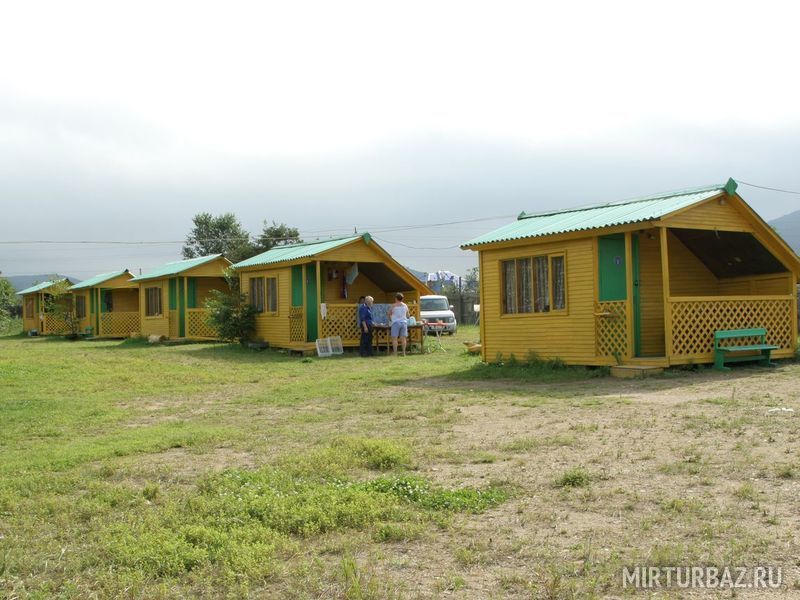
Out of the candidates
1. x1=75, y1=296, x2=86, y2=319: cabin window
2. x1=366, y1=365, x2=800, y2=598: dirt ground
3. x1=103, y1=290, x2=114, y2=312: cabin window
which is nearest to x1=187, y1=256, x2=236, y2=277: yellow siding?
x1=103, y1=290, x2=114, y2=312: cabin window

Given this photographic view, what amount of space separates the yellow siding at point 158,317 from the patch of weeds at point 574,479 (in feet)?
88.2

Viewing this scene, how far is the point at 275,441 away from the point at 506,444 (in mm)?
2328

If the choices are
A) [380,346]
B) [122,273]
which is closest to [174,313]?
[122,273]

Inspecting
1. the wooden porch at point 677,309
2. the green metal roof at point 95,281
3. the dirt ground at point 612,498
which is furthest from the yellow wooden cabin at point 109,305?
the dirt ground at point 612,498

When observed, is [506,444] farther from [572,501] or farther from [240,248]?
[240,248]

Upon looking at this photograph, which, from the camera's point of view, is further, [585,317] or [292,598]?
[585,317]

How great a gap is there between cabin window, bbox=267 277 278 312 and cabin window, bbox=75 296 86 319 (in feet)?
62.4

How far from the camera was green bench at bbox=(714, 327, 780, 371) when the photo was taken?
14781 mm

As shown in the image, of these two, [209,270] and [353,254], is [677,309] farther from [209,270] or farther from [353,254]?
[209,270]

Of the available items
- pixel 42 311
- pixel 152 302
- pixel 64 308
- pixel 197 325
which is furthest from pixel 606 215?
pixel 42 311

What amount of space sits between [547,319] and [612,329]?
1.50 m

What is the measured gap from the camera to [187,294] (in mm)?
31078

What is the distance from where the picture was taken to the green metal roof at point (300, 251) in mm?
22469

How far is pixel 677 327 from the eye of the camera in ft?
48.0
